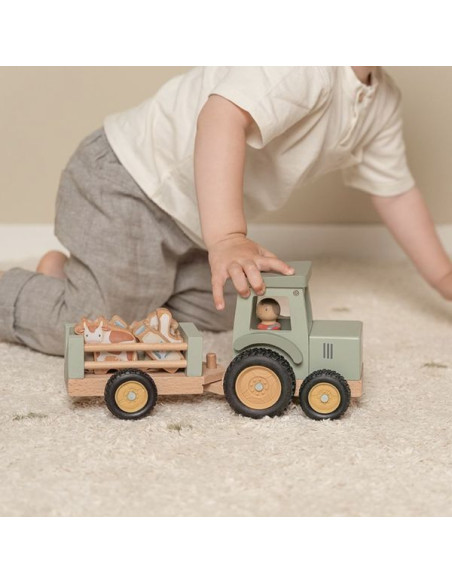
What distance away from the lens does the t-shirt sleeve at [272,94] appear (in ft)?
3.59

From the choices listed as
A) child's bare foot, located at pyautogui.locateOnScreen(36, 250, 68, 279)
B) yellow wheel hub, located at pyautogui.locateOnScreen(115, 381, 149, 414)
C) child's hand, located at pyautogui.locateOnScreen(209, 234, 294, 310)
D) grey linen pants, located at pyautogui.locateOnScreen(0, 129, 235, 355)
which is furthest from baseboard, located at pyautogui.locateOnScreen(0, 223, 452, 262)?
yellow wheel hub, located at pyautogui.locateOnScreen(115, 381, 149, 414)

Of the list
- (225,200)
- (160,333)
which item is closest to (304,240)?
(225,200)

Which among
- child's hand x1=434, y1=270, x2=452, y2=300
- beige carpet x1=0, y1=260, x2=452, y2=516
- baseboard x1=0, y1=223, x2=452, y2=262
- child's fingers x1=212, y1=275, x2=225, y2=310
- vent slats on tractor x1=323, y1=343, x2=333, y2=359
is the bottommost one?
beige carpet x1=0, y1=260, x2=452, y2=516

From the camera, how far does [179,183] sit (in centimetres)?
127

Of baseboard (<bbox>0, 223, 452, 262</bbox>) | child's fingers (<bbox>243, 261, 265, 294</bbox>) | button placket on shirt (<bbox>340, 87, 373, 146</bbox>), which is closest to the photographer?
child's fingers (<bbox>243, 261, 265, 294</bbox>)

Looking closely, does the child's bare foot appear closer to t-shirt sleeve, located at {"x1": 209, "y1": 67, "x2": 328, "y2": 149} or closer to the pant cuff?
the pant cuff

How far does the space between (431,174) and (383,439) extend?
1.19m

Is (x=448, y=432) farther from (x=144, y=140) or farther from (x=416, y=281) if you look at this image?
(x=416, y=281)

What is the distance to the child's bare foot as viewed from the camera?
1447mm

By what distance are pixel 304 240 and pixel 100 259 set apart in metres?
0.78

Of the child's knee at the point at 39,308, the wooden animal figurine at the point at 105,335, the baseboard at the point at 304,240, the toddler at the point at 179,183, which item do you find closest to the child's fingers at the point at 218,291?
the wooden animal figurine at the point at 105,335

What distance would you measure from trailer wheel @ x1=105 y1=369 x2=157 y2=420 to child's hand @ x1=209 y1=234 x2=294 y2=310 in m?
0.12
